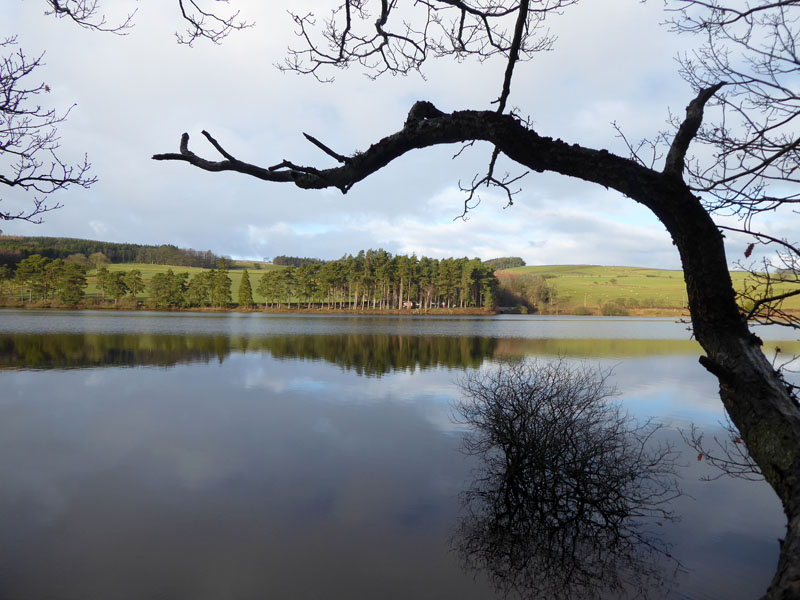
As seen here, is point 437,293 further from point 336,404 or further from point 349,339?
point 336,404

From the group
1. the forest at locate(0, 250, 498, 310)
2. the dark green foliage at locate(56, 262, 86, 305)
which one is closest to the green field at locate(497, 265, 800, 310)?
the forest at locate(0, 250, 498, 310)

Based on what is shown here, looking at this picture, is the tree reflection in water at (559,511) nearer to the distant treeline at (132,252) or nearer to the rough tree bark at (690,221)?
the rough tree bark at (690,221)

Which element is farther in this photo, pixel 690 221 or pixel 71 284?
pixel 71 284

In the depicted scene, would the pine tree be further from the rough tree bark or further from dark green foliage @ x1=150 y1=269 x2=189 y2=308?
the rough tree bark

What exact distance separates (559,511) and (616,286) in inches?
4172

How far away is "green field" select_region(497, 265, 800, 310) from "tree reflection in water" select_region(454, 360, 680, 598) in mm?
66321

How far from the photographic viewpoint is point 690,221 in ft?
6.85

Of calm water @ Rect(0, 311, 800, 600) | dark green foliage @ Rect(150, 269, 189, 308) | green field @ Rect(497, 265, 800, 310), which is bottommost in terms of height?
calm water @ Rect(0, 311, 800, 600)

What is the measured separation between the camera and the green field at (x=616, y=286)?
8694 centimetres

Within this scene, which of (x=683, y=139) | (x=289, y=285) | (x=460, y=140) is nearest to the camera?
(x=683, y=139)

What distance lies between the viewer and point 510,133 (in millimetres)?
2357

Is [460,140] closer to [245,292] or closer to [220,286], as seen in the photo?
[220,286]

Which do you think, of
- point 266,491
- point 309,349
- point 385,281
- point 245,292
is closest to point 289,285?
point 245,292

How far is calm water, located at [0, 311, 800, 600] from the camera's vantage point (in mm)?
6191
